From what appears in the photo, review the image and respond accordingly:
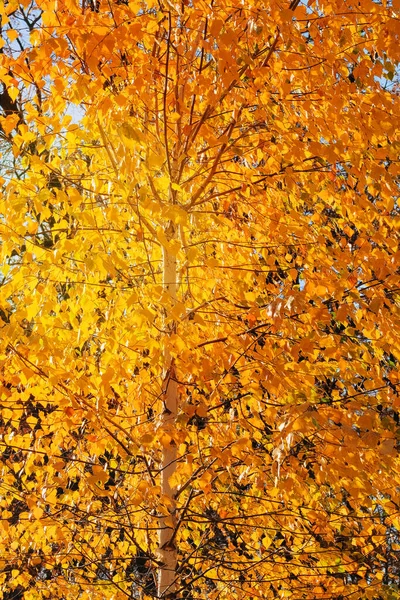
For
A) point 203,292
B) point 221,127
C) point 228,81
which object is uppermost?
point 221,127

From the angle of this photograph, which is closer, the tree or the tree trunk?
the tree

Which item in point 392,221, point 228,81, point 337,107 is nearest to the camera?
point 228,81

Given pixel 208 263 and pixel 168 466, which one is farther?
pixel 168 466

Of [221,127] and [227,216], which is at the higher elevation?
[221,127]

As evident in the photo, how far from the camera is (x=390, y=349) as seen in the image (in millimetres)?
3498

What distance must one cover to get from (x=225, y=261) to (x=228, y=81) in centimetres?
125

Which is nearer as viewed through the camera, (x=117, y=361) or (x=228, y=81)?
(x=228, y=81)

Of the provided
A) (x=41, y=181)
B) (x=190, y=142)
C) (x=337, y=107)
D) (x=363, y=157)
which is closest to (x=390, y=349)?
(x=363, y=157)

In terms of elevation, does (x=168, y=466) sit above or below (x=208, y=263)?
below

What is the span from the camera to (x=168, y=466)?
3.71 meters

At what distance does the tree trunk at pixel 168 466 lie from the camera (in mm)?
3592

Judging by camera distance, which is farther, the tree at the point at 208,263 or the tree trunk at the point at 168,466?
the tree trunk at the point at 168,466

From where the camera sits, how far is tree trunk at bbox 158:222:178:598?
359cm

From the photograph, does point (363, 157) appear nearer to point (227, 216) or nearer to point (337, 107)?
point (337, 107)
